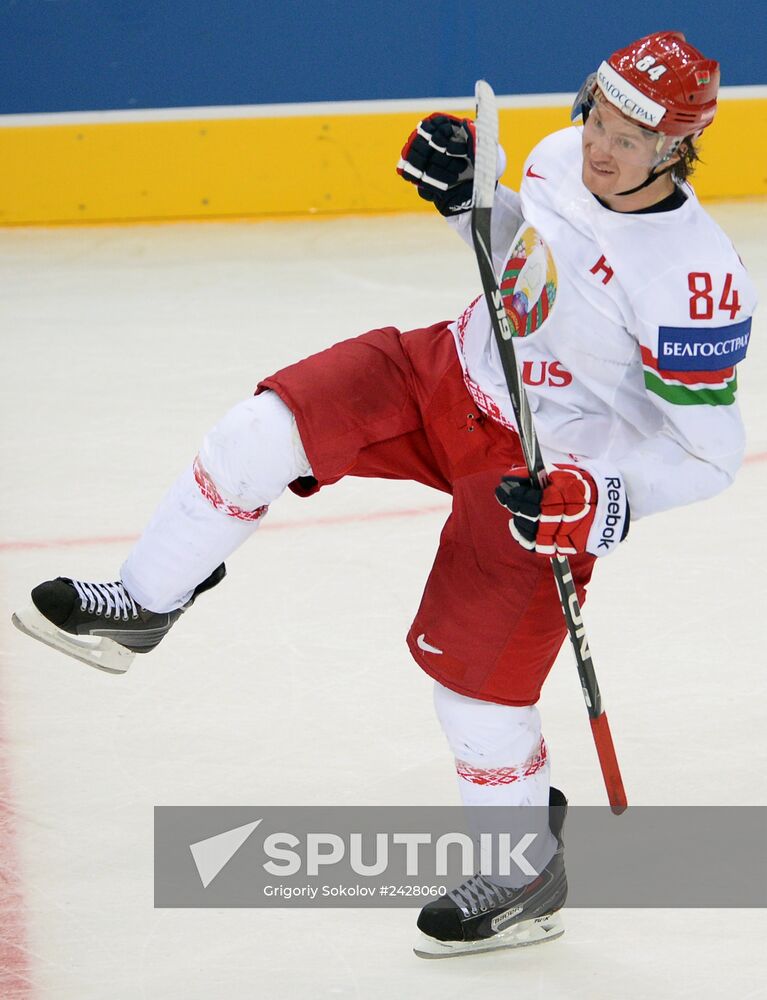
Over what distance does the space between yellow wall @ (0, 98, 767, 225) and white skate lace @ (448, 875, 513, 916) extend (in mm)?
4276

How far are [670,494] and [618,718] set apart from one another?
1.00m

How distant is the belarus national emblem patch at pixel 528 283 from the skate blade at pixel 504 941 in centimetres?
88

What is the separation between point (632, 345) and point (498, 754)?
2.00 ft

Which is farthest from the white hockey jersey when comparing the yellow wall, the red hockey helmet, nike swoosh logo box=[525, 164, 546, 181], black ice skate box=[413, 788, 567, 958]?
the yellow wall

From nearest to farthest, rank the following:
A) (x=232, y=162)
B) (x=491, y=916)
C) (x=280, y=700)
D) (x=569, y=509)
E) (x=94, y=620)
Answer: (x=569, y=509), (x=94, y=620), (x=491, y=916), (x=280, y=700), (x=232, y=162)

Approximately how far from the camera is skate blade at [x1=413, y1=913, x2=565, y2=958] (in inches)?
93.8

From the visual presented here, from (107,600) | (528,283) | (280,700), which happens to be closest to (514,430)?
(528,283)

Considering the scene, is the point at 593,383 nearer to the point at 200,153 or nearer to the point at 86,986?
the point at 86,986

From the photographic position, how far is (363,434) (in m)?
2.27

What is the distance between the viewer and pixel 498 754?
7.58 ft

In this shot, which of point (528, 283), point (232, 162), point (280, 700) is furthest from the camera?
point (232, 162)

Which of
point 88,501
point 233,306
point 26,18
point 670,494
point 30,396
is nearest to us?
point 670,494

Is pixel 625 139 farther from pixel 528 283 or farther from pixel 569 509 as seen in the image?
pixel 569 509

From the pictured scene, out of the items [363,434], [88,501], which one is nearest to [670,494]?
[363,434]
